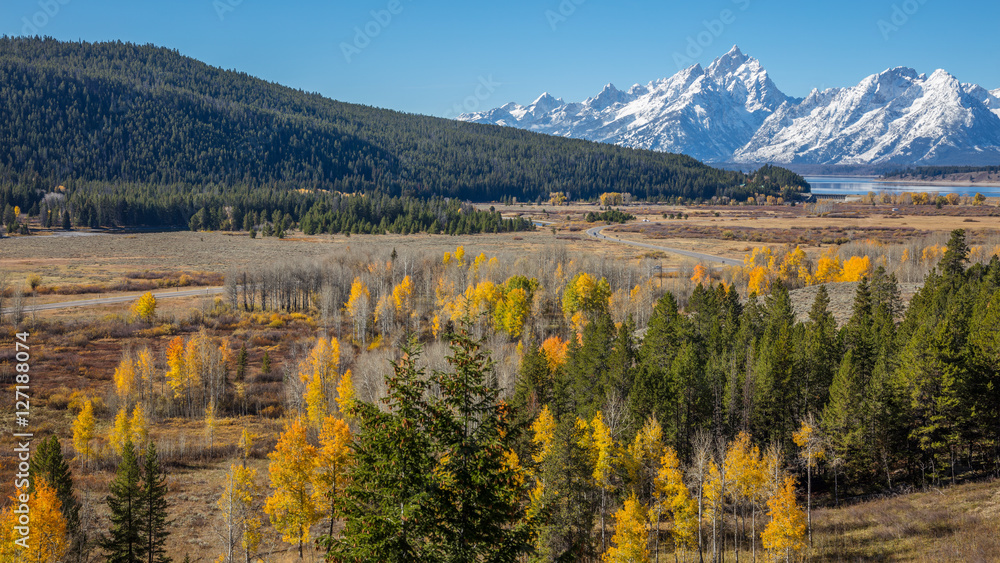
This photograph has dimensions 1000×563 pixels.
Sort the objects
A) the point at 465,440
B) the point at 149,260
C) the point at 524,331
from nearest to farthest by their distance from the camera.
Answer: the point at 465,440 → the point at 524,331 → the point at 149,260

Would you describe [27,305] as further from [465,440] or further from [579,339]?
[465,440]

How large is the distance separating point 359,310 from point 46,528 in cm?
7310

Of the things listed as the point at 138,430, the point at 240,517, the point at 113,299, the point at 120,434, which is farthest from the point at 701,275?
the point at 113,299

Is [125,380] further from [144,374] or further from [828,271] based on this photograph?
[828,271]

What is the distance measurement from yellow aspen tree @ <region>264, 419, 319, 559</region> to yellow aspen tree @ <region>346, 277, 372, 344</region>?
5981 centimetres

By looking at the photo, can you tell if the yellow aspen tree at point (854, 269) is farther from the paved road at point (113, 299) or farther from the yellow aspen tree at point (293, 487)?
the paved road at point (113, 299)

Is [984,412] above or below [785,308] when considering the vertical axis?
below

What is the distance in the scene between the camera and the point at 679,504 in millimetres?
41562

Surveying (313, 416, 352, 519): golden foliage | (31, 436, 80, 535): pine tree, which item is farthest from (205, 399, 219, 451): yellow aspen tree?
(313, 416, 352, 519): golden foliage

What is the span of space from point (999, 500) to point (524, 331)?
73.5m

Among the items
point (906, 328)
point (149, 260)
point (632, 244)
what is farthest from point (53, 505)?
point (632, 244)

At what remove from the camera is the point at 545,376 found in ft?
214

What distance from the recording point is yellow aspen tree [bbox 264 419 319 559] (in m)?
40.2

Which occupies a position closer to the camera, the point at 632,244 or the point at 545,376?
the point at 545,376
